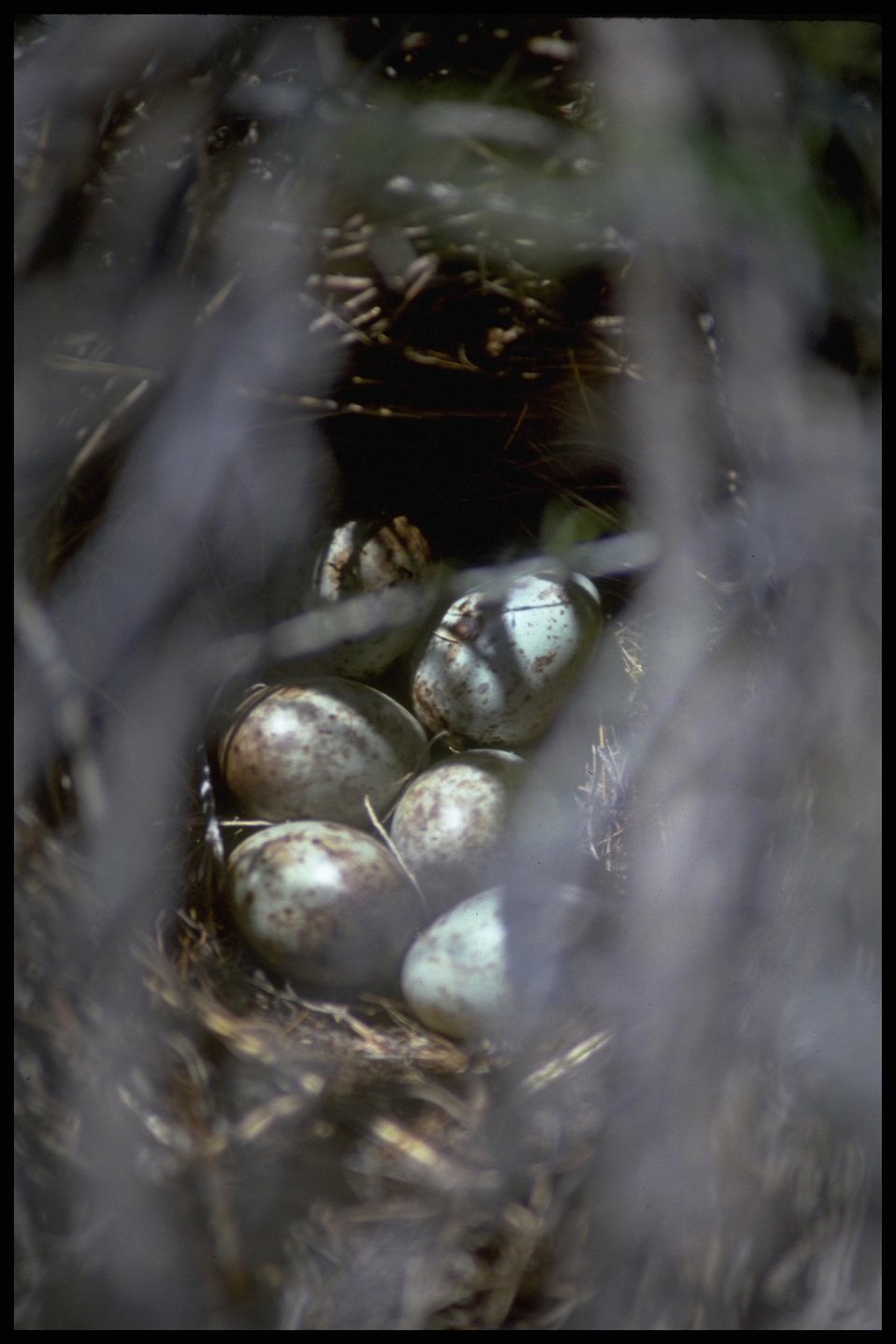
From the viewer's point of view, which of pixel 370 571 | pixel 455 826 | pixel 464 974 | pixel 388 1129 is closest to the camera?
pixel 388 1129

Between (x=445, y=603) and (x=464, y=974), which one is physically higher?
(x=445, y=603)

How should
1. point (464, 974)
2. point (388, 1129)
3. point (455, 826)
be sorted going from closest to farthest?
point (388, 1129) → point (464, 974) → point (455, 826)

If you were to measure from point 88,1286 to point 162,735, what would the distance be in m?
0.52

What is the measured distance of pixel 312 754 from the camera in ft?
→ 3.45

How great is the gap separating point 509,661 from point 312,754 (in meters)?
0.29

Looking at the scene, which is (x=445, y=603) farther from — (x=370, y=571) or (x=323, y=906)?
(x=323, y=906)

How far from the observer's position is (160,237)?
90 cm

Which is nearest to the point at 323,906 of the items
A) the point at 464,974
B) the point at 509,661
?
the point at 464,974

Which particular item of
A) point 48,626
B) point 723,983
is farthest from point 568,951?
point 48,626

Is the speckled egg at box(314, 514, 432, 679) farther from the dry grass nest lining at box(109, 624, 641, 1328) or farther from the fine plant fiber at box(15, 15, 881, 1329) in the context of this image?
the dry grass nest lining at box(109, 624, 641, 1328)

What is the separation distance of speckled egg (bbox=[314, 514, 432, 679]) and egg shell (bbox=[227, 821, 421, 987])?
0.27m

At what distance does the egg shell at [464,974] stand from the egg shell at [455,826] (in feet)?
0.20

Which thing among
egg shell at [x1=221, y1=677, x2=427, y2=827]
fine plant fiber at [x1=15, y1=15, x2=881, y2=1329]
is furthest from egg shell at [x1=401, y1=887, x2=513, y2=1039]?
egg shell at [x1=221, y1=677, x2=427, y2=827]
